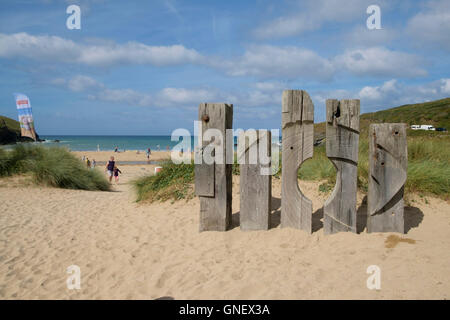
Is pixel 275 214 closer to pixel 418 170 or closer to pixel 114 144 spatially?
pixel 418 170

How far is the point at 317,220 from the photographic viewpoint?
4496mm

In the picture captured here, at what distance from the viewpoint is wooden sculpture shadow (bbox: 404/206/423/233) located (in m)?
4.24

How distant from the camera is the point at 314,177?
21.2 ft

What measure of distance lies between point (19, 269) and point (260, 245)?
288 cm

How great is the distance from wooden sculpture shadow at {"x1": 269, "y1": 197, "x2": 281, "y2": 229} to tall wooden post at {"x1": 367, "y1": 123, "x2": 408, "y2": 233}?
1.21 metres

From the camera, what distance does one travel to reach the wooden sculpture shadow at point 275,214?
14.4 feet

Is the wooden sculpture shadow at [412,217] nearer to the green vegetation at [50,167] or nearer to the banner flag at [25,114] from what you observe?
the green vegetation at [50,167]

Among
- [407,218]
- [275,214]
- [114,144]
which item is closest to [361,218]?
[407,218]

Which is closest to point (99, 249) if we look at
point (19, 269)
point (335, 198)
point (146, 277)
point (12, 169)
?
point (19, 269)

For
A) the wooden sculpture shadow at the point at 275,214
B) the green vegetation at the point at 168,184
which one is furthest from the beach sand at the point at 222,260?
the green vegetation at the point at 168,184

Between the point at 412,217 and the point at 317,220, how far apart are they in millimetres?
1396

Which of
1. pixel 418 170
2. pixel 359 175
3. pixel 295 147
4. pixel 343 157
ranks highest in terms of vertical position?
pixel 295 147

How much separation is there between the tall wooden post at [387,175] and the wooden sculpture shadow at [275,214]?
1.21 meters

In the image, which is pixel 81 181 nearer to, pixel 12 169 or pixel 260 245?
pixel 12 169
